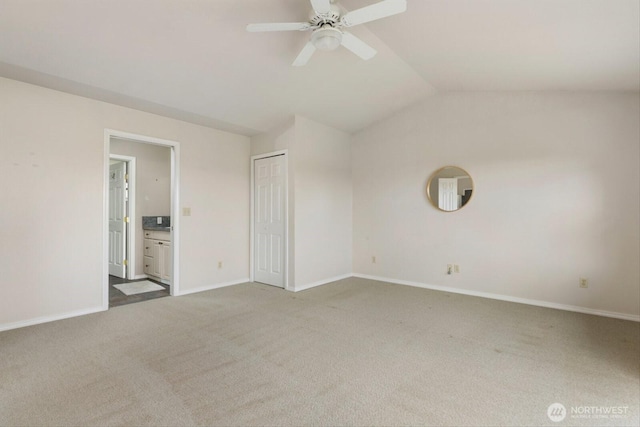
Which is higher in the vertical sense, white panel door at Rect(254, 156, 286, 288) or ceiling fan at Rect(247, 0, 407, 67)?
ceiling fan at Rect(247, 0, 407, 67)

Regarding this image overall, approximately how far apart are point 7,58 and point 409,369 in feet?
13.5

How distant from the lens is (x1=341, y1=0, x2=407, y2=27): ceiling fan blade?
198 centimetres

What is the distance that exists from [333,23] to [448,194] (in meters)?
3.09

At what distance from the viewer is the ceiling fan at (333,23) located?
2.04 meters

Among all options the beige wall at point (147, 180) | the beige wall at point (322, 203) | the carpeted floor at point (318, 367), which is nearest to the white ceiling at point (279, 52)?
the beige wall at point (322, 203)

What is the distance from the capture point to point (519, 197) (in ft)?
13.0

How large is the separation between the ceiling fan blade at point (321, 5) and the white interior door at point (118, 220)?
4.74 m

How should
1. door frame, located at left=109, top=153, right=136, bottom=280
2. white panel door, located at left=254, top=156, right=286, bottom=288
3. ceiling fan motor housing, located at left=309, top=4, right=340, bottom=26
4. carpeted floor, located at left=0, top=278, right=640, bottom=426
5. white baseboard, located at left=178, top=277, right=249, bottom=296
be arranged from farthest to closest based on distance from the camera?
door frame, located at left=109, top=153, right=136, bottom=280
white panel door, located at left=254, top=156, right=286, bottom=288
white baseboard, located at left=178, top=277, right=249, bottom=296
ceiling fan motor housing, located at left=309, top=4, right=340, bottom=26
carpeted floor, located at left=0, top=278, right=640, bottom=426

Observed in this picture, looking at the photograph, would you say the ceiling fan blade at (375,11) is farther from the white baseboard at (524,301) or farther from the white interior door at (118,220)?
the white interior door at (118,220)

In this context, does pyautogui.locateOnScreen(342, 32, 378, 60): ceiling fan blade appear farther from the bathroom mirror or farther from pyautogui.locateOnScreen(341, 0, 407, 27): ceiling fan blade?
the bathroom mirror

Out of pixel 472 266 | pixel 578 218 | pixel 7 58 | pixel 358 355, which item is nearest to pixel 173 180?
pixel 7 58

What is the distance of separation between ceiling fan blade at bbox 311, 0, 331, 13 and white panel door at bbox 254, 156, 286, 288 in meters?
2.66

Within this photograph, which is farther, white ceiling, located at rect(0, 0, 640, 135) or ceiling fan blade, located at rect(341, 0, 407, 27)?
white ceiling, located at rect(0, 0, 640, 135)

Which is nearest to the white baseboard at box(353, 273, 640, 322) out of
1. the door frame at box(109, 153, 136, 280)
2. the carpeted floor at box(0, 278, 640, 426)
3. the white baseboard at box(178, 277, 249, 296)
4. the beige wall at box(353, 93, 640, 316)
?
the beige wall at box(353, 93, 640, 316)
